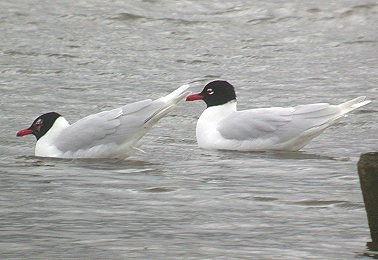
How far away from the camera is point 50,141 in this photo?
12055mm

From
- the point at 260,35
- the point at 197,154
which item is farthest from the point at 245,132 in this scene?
the point at 260,35

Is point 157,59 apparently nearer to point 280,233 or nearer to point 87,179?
point 87,179

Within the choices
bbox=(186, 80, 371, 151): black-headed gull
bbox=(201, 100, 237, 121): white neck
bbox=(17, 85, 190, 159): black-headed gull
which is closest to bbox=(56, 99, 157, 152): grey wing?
bbox=(17, 85, 190, 159): black-headed gull

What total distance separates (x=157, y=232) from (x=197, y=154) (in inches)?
156

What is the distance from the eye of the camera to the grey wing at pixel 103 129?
11820mm

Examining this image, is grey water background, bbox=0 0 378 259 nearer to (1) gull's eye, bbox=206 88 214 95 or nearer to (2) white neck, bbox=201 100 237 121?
(2) white neck, bbox=201 100 237 121

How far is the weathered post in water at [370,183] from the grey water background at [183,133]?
0.29 meters

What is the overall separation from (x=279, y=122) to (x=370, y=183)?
5.25 metres

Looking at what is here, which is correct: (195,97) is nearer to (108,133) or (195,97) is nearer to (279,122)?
(279,122)

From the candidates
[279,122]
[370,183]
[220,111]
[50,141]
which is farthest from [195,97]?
[370,183]

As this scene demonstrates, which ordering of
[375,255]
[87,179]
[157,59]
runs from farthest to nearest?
[157,59] < [87,179] < [375,255]

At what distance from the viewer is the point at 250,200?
9617 millimetres

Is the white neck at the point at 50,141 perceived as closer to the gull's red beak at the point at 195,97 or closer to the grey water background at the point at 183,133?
the grey water background at the point at 183,133

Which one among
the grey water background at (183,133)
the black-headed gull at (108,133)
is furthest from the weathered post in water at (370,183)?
the black-headed gull at (108,133)
